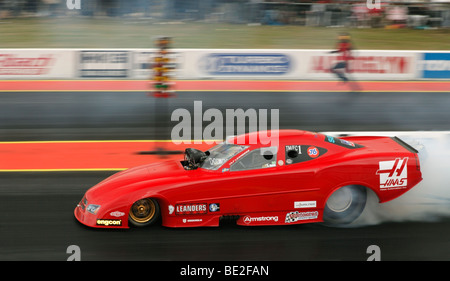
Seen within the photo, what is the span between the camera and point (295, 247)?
660 centimetres

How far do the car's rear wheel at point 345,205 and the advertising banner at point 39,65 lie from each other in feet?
43.2

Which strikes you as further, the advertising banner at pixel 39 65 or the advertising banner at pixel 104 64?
the advertising banner at pixel 104 64

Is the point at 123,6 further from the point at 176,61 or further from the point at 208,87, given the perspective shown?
the point at 208,87

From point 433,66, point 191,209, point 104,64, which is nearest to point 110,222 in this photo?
point 191,209

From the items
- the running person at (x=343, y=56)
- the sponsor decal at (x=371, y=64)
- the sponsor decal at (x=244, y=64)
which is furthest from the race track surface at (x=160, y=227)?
the sponsor decal at (x=371, y=64)

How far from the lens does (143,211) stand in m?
7.02

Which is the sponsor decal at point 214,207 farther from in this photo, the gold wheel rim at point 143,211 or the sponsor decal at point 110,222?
the sponsor decal at point 110,222

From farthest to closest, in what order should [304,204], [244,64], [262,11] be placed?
1. [262,11]
2. [244,64]
3. [304,204]

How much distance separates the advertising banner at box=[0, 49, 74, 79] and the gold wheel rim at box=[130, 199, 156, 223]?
Answer: 1228 centimetres

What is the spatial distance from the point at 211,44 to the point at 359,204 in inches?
609

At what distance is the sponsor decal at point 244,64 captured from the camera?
18.4 meters

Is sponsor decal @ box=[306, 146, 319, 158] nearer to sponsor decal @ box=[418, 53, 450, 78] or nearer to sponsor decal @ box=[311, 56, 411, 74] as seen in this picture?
sponsor decal @ box=[311, 56, 411, 74]

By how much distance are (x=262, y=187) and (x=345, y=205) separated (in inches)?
46.9

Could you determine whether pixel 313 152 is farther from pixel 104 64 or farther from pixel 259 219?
pixel 104 64
